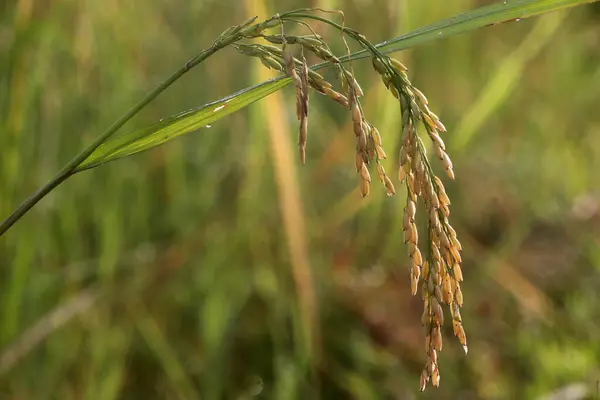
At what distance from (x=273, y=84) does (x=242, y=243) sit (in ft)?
3.00

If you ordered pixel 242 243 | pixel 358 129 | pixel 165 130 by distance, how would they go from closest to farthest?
pixel 358 129 → pixel 165 130 → pixel 242 243

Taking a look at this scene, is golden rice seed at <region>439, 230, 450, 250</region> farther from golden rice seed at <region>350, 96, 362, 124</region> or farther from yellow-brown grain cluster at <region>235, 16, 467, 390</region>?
golden rice seed at <region>350, 96, 362, 124</region>

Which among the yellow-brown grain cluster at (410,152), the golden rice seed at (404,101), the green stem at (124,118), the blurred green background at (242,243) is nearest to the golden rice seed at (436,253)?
the yellow-brown grain cluster at (410,152)

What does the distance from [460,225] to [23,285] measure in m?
1.06

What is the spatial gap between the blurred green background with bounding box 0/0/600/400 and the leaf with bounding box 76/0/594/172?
2.42 feet

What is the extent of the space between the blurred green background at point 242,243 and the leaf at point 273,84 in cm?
74

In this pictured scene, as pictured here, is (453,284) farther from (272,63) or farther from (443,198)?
(272,63)

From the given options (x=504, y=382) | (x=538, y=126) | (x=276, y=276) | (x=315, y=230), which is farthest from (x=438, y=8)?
(x=504, y=382)

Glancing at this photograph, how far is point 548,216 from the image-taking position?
1748mm

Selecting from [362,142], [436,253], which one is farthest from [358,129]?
[436,253]

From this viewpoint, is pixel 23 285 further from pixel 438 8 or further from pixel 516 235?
pixel 438 8

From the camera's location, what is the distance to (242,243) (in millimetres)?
1450

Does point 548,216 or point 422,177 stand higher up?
point 422,177

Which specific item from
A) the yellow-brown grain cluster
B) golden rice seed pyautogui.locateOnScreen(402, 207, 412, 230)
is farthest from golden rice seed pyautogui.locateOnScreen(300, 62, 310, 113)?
golden rice seed pyautogui.locateOnScreen(402, 207, 412, 230)
